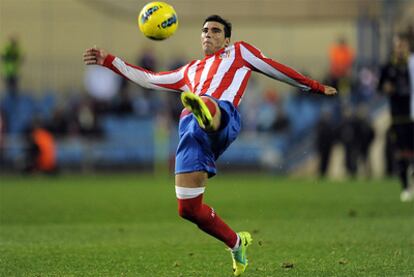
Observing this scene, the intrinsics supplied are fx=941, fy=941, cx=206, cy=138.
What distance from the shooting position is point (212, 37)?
313 inches

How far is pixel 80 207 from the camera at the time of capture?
48.8 ft

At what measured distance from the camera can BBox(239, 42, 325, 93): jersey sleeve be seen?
776 centimetres

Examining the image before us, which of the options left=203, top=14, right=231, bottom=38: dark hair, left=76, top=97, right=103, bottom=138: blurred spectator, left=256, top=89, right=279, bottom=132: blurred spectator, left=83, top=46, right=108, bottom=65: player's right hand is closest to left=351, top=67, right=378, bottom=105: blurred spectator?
left=256, top=89, right=279, bottom=132: blurred spectator

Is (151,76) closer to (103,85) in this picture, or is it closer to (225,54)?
(225,54)

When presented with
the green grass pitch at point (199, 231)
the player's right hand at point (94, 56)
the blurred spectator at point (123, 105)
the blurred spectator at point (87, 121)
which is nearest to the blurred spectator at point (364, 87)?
the blurred spectator at point (123, 105)

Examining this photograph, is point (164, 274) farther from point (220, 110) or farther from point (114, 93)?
point (114, 93)

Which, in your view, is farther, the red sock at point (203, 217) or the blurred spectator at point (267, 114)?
the blurred spectator at point (267, 114)

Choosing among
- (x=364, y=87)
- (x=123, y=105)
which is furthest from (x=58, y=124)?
(x=364, y=87)

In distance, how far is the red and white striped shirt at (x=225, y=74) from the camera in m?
7.67

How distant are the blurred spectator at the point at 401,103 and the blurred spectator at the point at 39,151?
11599 millimetres

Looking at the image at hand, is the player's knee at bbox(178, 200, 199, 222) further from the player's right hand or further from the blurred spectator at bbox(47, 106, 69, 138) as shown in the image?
the blurred spectator at bbox(47, 106, 69, 138)

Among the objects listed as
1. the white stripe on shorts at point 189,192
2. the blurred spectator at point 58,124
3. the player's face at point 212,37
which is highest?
the player's face at point 212,37

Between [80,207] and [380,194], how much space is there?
5656mm

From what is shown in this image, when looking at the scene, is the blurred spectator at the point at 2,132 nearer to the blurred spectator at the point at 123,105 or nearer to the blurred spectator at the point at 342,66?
the blurred spectator at the point at 123,105
